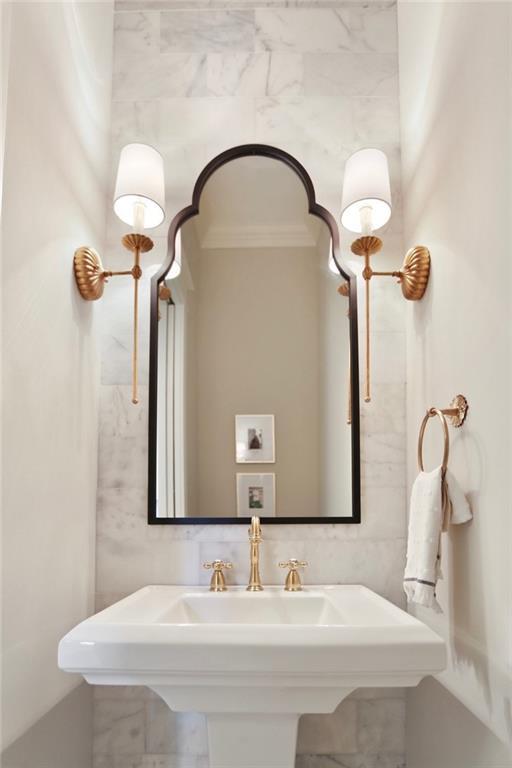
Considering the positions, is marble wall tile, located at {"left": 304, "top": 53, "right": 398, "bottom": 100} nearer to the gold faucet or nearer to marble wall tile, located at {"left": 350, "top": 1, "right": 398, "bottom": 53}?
marble wall tile, located at {"left": 350, "top": 1, "right": 398, "bottom": 53}

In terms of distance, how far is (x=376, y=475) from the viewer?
5.92 feet

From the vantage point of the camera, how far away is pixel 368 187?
1698mm

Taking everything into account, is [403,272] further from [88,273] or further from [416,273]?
[88,273]

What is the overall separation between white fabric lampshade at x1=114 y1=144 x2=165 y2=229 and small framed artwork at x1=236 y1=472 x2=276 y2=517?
0.75 meters

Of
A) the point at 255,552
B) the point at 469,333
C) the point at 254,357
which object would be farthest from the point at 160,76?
the point at 255,552

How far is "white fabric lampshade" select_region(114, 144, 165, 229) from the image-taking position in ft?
5.56

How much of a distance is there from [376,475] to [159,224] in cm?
93

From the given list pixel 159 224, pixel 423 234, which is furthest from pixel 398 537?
pixel 159 224

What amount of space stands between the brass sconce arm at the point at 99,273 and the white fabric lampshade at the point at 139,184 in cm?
6

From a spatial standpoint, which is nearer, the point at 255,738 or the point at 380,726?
the point at 255,738

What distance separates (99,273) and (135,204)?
219 mm

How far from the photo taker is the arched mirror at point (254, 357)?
5.84ft

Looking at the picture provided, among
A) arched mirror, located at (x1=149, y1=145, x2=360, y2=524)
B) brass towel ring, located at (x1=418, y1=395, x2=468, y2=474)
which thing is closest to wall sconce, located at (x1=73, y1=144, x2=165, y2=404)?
arched mirror, located at (x1=149, y1=145, x2=360, y2=524)

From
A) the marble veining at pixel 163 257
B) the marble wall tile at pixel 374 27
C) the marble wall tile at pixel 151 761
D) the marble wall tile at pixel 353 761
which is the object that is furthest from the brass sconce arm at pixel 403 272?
the marble wall tile at pixel 151 761
